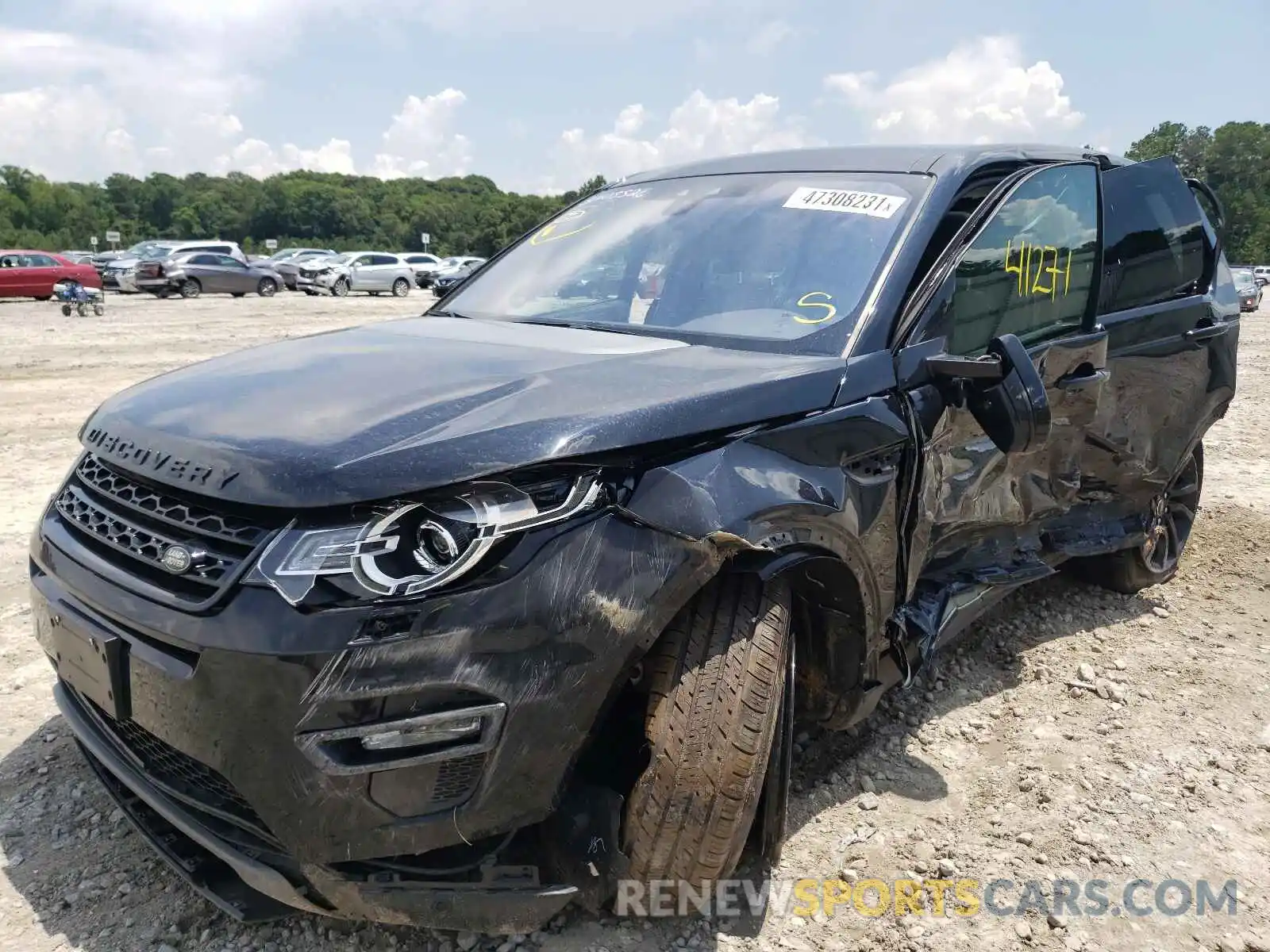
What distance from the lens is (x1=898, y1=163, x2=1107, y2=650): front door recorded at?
262 centimetres

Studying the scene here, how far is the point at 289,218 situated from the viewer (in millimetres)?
90875

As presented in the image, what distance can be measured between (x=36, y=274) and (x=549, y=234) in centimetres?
2550

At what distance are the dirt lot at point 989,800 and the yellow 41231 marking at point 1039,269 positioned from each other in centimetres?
149

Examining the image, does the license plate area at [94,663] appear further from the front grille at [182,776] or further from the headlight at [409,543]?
the headlight at [409,543]

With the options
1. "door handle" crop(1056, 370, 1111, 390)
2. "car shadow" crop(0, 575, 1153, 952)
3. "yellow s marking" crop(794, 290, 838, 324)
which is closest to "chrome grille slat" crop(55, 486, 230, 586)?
"car shadow" crop(0, 575, 1153, 952)

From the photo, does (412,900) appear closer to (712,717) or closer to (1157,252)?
(712,717)

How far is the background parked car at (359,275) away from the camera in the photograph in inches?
1193

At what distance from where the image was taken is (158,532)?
1916 millimetres

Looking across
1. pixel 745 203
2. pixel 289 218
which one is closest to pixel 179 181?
pixel 289 218

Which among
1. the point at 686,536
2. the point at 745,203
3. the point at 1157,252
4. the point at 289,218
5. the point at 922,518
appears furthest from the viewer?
the point at 289,218

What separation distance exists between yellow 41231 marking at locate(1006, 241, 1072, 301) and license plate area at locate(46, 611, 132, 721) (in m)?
2.66

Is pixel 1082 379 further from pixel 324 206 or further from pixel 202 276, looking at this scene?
pixel 324 206

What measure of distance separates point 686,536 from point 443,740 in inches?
23.9

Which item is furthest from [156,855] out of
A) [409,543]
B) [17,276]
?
[17,276]
